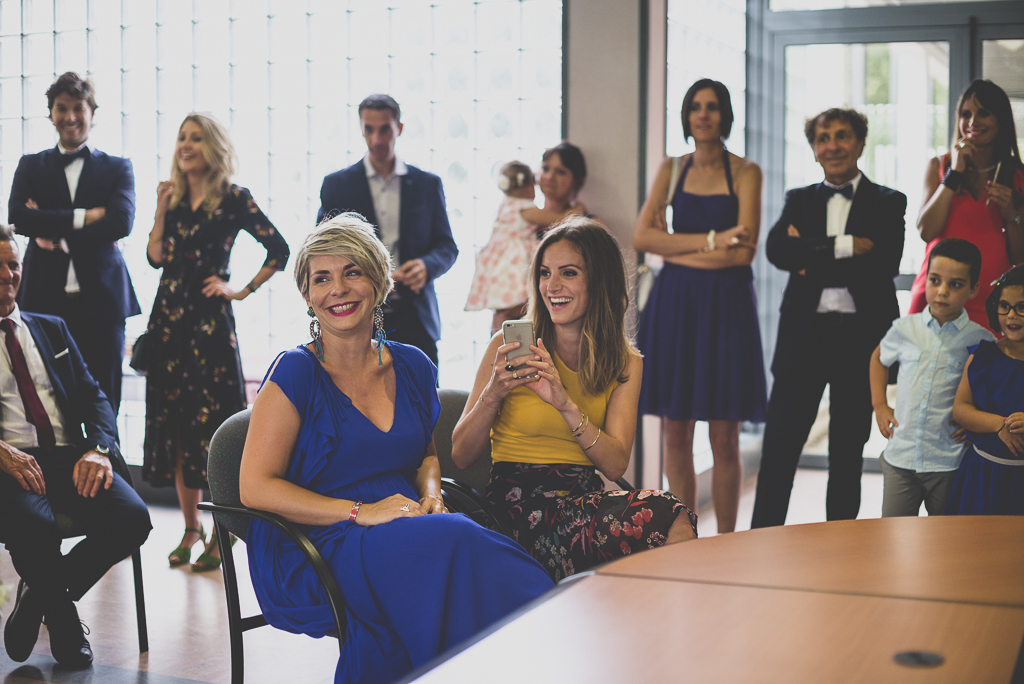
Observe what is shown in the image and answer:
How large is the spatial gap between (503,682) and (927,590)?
694mm

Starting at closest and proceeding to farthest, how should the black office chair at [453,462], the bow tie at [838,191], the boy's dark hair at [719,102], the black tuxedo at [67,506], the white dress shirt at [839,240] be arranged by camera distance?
the black office chair at [453,462]
the black tuxedo at [67,506]
the white dress shirt at [839,240]
the bow tie at [838,191]
the boy's dark hair at [719,102]

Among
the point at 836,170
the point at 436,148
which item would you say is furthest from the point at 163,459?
the point at 836,170

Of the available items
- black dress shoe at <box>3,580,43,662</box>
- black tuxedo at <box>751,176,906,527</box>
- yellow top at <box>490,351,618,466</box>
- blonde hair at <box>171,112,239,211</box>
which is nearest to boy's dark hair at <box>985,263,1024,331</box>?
black tuxedo at <box>751,176,906,527</box>

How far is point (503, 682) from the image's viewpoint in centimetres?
106

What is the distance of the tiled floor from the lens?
2.84 m

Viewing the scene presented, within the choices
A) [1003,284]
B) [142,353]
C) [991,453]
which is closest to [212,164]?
[142,353]

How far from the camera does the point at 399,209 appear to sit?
4.16 m

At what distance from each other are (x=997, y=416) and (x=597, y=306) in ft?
4.38

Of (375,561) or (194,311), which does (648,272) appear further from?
(375,561)

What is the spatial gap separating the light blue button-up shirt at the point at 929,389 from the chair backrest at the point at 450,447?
1.46 meters

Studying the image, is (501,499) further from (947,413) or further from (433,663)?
(947,413)

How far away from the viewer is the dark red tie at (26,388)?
2.95m

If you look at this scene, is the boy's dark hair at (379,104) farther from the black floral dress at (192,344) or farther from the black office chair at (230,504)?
the black office chair at (230,504)

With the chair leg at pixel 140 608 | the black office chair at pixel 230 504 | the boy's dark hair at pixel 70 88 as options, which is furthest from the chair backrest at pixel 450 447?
the boy's dark hair at pixel 70 88
